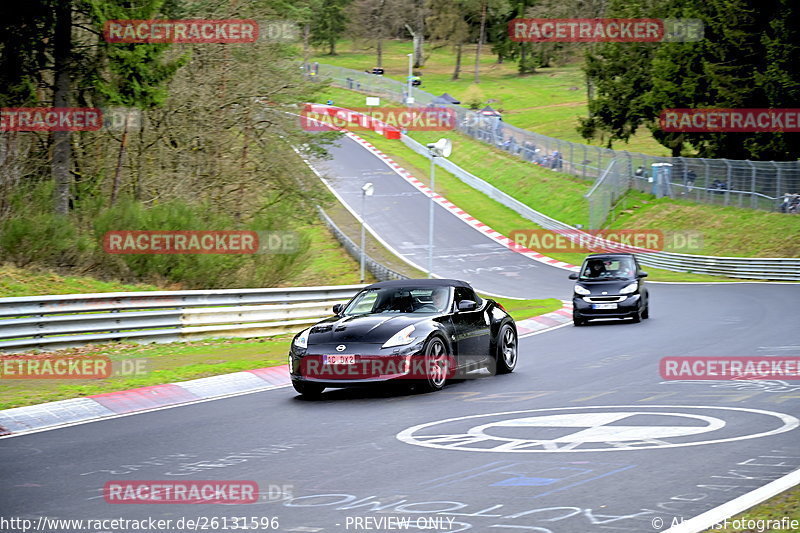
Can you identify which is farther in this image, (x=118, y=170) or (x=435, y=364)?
(x=118, y=170)

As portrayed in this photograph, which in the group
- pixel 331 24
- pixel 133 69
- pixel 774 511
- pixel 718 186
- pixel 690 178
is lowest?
pixel 774 511

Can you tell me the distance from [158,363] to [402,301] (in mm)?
4985

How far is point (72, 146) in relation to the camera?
28.1 m

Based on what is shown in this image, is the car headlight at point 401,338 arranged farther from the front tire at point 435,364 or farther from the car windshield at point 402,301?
the car windshield at point 402,301

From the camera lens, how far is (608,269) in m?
26.0

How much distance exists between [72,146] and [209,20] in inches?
314

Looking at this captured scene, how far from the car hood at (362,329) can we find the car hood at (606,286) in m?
12.1

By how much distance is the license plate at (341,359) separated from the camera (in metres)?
12.7

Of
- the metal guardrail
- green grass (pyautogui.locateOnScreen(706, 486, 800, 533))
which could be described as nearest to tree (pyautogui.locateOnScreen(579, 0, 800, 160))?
the metal guardrail

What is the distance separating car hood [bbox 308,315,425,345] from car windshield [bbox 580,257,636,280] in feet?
43.1

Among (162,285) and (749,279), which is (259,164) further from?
(749,279)

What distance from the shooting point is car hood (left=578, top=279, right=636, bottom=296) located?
81.3 feet

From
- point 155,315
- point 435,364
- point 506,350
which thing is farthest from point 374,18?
point 435,364

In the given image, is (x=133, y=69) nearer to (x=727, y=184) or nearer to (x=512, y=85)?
(x=727, y=184)
